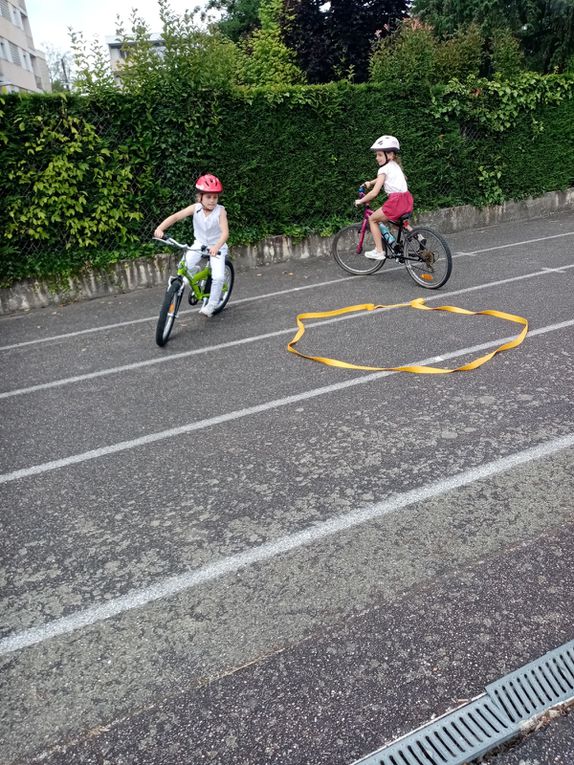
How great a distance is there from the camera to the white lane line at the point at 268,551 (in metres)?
2.94

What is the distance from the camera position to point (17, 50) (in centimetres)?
6178

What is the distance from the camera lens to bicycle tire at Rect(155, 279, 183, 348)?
7055mm

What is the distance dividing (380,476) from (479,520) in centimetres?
73

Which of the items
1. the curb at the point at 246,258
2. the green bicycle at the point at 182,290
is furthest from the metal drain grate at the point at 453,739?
the curb at the point at 246,258

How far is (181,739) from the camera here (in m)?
2.32

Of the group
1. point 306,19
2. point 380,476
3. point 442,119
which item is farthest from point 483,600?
point 306,19

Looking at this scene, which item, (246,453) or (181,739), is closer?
(181,739)

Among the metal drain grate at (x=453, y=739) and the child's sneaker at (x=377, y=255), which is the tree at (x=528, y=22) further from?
the metal drain grate at (x=453, y=739)

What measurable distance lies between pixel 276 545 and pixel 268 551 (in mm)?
65

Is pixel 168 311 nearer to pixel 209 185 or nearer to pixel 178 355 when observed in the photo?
pixel 178 355

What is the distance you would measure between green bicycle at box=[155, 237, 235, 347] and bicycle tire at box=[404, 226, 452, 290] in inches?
101

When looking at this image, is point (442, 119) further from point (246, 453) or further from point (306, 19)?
point (306, 19)

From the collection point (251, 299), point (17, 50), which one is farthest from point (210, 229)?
point (17, 50)

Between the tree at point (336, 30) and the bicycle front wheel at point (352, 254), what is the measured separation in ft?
61.4
